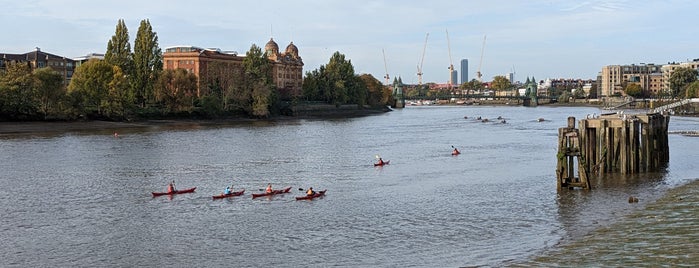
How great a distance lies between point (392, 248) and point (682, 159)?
1466 inches

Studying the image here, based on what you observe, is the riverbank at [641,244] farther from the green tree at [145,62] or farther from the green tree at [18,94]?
the green tree at [145,62]

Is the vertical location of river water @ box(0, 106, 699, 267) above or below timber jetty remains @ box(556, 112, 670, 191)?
below

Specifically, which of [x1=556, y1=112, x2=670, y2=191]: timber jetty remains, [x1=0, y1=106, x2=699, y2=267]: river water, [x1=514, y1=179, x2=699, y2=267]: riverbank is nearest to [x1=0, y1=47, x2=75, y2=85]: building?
[x1=0, y1=106, x2=699, y2=267]: river water

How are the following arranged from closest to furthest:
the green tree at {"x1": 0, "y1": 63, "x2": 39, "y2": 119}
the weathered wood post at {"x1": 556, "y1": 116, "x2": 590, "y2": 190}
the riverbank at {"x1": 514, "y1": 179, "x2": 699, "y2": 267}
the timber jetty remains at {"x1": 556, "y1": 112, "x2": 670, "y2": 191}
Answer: the riverbank at {"x1": 514, "y1": 179, "x2": 699, "y2": 267} → the weathered wood post at {"x1": 556, "y1": 116, "x2": 590, "y2": 190} → the timber jetty remains at {"x1": 556, "y1": 112, "x2": 670, "y2": 191} → the green tree at {"x1": 0, "y1": 63, "x2": 39, "y2": 119}

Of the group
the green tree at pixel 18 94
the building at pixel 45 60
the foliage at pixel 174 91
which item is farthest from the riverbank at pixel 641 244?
the building at pixel 45 60

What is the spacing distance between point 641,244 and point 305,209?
1633 cm

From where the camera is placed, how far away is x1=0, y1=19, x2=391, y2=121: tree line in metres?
104

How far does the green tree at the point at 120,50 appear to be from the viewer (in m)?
124

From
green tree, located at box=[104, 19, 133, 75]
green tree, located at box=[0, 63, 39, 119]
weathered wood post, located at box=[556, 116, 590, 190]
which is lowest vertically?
weathered wood post, located at box=[556, 116, 590, 190]

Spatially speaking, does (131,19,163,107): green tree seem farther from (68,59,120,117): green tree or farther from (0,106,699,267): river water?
(0,106,699,267): river water

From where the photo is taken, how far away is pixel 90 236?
2997 cm

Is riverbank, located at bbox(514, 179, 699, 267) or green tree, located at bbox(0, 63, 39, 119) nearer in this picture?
riverbank, located at bbox(514, 179, 699, 267)

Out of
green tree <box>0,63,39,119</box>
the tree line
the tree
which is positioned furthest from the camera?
the tree

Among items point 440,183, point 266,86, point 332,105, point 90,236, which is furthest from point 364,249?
point 332,105
